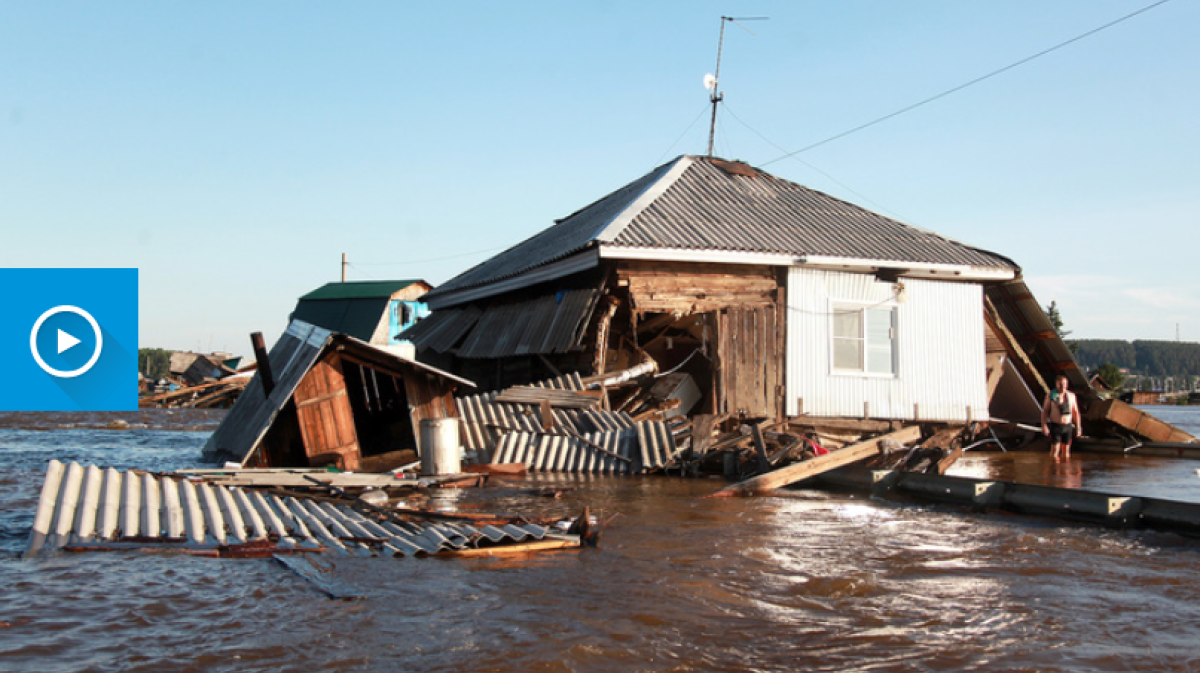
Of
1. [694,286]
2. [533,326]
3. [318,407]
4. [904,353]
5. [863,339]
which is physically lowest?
[318,407]

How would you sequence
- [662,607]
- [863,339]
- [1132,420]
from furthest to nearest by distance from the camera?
1. [1132,420]
2. [863,339]
3. [662,607]

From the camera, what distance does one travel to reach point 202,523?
305 inches

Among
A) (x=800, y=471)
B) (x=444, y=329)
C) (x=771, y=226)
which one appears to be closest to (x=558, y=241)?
(x=444, y=329)

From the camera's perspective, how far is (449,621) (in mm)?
5250

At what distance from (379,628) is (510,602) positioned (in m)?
0.92

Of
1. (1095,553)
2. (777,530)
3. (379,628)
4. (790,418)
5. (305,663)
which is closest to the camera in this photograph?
(305,663)

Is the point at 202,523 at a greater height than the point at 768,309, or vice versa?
the point at 768,309

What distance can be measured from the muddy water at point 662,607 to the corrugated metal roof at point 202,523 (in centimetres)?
34

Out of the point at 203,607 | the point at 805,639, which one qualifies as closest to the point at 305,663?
the point at 203,607

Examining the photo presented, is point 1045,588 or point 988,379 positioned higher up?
point 988,379

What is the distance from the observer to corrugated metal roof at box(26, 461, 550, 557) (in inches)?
282

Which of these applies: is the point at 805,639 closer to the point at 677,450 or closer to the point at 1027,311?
the point at 677,450

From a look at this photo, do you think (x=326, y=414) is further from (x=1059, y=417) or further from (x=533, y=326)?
(x=1059, y=417)

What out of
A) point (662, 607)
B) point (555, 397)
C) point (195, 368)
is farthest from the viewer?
point (195, 368)
